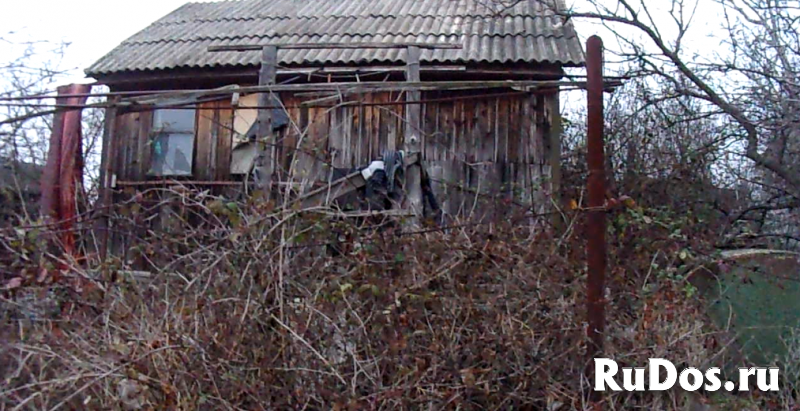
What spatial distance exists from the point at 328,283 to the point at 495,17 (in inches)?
252

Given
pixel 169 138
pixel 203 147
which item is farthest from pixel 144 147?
pixel 203 147

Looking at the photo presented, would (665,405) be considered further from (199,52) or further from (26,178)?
(199,52)

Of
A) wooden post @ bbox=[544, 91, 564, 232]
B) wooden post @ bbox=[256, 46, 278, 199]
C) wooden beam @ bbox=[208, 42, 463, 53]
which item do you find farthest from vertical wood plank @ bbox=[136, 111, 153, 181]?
wooden post @ bbox=[544, 91, 564, 232]

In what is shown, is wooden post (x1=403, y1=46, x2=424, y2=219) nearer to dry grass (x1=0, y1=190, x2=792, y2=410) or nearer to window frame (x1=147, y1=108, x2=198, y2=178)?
dry grass (x1=0, y1=190, x2=792, y2=410)

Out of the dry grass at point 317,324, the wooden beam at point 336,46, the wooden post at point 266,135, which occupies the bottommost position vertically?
the dry grass at point 317,324

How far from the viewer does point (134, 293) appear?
421 centimetres

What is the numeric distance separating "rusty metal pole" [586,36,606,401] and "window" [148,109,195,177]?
6.91m

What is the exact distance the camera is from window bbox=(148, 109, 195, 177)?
937 cm

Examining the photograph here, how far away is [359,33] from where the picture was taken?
350 inches

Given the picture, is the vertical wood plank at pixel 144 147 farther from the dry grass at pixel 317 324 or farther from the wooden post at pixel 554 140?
the wooden post at pixel 554 140

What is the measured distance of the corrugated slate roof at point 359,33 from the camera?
26.5 ft

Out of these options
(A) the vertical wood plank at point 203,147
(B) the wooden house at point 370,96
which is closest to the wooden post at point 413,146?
(B) the wooden house at point 370,96

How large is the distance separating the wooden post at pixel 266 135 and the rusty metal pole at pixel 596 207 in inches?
77.5

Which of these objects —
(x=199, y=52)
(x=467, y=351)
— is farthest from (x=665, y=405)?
(x=199, y=52)
